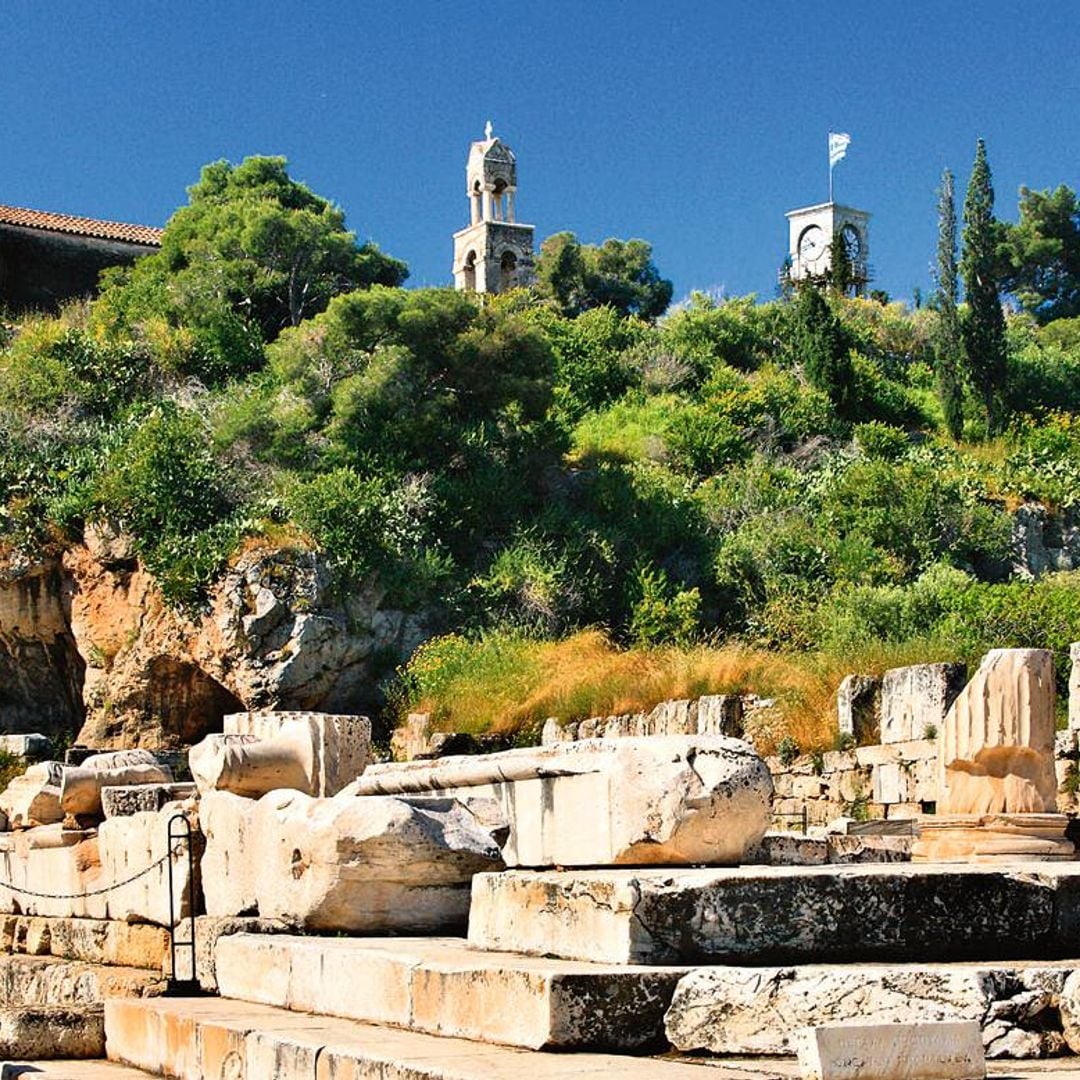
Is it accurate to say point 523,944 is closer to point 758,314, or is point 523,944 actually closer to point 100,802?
point 100,802

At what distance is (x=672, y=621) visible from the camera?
24.9 metres

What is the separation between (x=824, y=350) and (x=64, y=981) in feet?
84.5

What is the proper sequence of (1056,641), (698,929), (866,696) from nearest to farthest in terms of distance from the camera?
(698,929)
(866,696)
(1056,641)

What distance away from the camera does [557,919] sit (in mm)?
6105

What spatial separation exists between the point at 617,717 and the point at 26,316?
20892 millimetres

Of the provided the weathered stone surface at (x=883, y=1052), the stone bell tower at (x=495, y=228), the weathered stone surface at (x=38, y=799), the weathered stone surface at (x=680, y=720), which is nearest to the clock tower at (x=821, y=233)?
the stone bell tower at (x=495, y=228)

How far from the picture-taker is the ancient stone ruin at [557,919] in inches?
210

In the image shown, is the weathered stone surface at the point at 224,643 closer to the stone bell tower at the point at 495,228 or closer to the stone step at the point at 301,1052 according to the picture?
the stone step at the point at 301,1052

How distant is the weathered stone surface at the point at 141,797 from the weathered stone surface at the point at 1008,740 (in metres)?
4.40

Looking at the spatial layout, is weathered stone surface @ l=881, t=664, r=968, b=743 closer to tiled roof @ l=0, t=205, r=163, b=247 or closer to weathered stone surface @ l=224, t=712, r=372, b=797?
weathered stone surface @ l=224, t=712, r=372, b=797

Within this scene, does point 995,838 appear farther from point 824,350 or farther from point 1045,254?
point 1045,254

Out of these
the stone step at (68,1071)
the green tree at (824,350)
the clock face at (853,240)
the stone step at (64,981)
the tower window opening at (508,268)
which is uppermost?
the clock face at (853,240)

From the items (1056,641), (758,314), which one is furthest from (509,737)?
(758,314)

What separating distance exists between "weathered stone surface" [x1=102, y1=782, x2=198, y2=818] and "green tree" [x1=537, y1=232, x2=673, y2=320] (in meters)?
38.0
